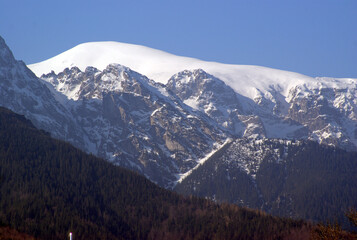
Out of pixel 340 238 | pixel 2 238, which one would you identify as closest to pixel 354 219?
pixel 340 238

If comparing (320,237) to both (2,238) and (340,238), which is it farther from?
(2,238)

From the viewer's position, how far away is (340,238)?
→ 166 meters

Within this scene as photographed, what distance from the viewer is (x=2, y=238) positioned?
185 meters

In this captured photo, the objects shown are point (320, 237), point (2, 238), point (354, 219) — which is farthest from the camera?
point (2, 238)

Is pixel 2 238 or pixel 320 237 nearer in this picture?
pixel 320 237

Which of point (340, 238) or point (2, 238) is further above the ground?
point (340, 238)

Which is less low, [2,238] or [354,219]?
[354,219]

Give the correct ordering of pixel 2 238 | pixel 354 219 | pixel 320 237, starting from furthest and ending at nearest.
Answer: pixel 2 238, pixel 320 237, pixel 354 219

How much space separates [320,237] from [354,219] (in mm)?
14124

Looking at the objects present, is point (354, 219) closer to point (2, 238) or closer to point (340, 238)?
point (340, 238)

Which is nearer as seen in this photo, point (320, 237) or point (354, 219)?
point (354, 219)

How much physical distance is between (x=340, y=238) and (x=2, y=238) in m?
85.4

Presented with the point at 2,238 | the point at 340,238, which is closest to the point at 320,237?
the point at 340,238

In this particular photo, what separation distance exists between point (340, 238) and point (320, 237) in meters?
7.17
